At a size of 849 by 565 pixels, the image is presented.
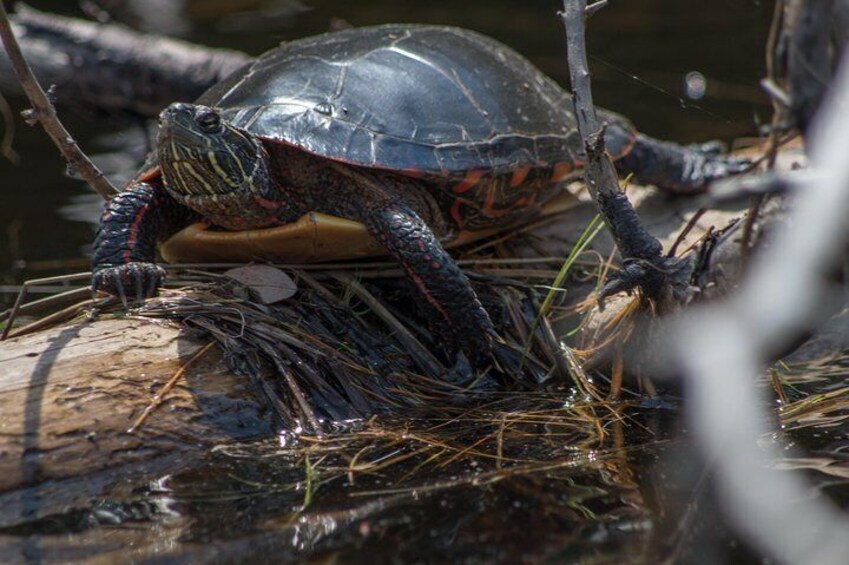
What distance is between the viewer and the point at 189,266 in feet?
13.2

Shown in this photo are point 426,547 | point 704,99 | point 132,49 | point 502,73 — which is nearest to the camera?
point 426,547

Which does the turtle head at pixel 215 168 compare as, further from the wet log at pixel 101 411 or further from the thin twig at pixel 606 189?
the thin twig at pixel 606 189

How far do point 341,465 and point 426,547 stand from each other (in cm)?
61

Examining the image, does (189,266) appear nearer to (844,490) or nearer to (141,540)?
(141,540)

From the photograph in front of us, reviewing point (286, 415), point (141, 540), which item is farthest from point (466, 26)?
point (141, 540)

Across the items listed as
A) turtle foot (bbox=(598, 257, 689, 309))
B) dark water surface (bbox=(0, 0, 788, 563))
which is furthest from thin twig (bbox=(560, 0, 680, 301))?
dark water surface (bbox=(0, 0, 788, 563))

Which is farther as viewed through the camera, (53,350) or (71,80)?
(71,80)

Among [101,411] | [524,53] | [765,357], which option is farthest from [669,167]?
[524,53]

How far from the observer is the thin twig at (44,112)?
3604mm

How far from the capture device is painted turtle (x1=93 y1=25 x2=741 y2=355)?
12.4 feet

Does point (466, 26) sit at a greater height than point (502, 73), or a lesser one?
lesser

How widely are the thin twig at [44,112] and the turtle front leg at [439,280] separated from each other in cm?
115

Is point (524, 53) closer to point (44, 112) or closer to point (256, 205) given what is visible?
point (256, 205)

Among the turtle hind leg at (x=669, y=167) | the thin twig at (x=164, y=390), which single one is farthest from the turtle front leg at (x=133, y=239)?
the turtle hind leg at (x=669, y=167)
